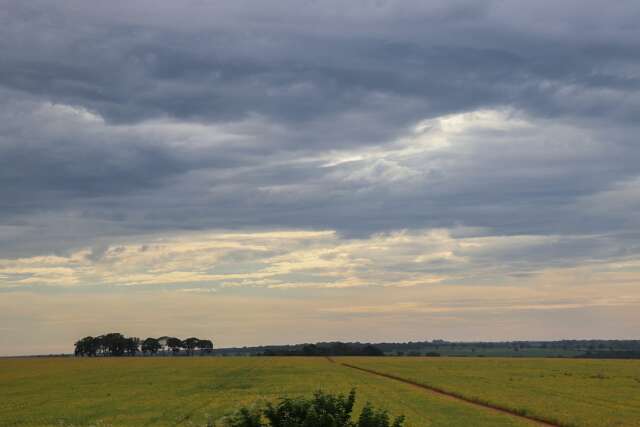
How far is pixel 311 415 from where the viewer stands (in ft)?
39.7

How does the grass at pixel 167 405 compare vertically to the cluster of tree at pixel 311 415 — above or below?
below

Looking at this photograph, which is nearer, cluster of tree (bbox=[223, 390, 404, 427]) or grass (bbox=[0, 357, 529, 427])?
cluster of tree (bbox=[223, 390, 404, 427])

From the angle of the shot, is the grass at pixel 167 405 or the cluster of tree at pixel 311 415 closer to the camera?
the cluster of tree at pixel 311 415

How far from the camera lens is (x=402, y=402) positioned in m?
44.8

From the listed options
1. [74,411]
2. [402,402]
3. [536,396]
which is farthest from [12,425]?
[536,396]

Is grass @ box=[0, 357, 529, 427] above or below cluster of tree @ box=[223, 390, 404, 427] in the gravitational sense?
below

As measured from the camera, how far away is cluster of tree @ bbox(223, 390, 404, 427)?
479 inches

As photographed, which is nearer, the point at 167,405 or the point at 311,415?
the point at 311,415

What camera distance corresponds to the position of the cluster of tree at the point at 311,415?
1216 centimetres

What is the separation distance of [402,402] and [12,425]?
23.2 meters

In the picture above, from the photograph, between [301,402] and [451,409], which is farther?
[451,409]

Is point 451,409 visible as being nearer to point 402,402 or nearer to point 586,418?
point 402,402

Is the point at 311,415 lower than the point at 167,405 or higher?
higher

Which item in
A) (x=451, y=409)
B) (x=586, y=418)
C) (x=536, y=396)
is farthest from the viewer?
(x=536, y=396)
